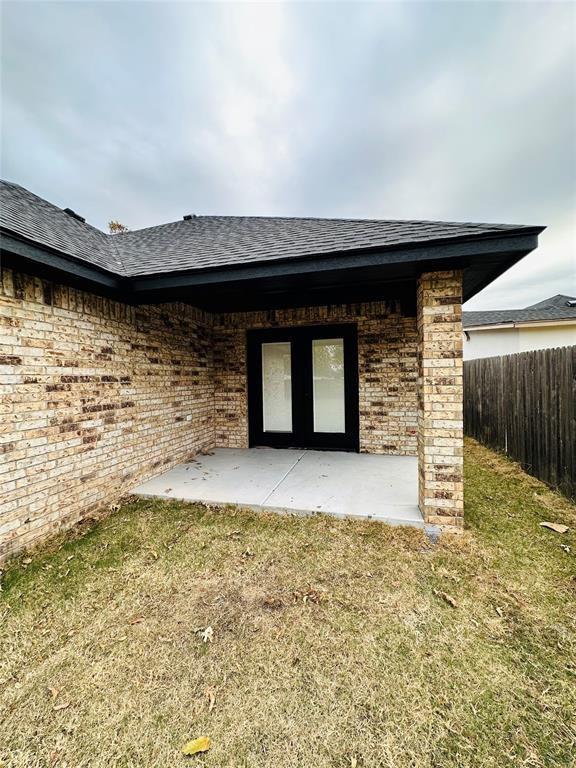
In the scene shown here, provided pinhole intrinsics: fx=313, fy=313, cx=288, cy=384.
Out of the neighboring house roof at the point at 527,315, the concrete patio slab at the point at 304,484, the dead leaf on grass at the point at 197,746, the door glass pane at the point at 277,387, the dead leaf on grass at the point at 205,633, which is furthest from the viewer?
the neighboring house roof at the point at 527,315

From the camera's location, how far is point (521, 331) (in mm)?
12891

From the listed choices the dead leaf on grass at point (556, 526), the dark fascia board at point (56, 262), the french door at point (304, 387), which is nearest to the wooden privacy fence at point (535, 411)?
the dead leaf on grass at point (556, 526)

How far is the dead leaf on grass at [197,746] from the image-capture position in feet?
4.71

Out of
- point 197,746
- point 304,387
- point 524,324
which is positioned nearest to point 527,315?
point 524,324

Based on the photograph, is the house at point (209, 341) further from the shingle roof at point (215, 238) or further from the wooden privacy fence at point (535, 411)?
the wooden privacy fence at point (535, 411)

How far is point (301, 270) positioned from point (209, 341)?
145 inches

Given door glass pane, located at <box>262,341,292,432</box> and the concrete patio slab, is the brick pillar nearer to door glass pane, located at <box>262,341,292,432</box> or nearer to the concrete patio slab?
the concrete patio slab

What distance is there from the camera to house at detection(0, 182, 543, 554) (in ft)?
9.58

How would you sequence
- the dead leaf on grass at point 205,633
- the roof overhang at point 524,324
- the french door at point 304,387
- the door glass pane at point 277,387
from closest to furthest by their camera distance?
the dead leaf on grass at point 205,633 < the french door at point 304,387 < the door glass pane at point 277,387 < the roof overhang at point 524,324

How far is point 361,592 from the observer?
2418 mm

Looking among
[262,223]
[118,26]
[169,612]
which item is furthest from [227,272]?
[118,26]

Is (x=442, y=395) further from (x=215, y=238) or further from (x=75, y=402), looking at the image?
(x=215, y=238)

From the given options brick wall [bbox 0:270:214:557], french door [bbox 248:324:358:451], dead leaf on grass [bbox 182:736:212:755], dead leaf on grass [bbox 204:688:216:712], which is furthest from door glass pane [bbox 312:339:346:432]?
dead leaf on grass [bbox 182:736:212:755]

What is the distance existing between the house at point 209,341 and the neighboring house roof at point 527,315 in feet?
32.1
